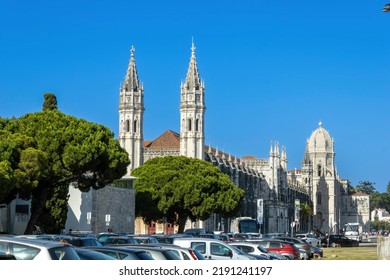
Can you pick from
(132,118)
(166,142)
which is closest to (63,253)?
(132,118)

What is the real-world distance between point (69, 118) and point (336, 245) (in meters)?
37.5

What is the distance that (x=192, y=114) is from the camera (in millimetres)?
113875

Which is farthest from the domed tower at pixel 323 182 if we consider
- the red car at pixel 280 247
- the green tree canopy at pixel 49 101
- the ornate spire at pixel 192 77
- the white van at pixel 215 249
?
the white van at pixel 215 249

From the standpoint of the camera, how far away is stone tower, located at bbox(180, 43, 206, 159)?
366 ft

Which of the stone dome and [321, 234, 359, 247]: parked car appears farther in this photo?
the stone dome

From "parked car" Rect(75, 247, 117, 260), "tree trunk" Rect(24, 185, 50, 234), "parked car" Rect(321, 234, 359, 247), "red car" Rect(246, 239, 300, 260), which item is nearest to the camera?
"parked car" Rect(75, 247, 117, 260)

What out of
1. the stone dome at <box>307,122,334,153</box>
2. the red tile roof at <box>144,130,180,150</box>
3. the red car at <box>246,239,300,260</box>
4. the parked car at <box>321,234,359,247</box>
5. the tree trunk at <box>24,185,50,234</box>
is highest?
the stone dome at <box>307,122,334,153</box>

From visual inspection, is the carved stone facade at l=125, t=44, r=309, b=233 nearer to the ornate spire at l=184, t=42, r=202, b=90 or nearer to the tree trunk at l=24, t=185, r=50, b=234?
the ornate spire at l=184, t=42, r=202, b=90

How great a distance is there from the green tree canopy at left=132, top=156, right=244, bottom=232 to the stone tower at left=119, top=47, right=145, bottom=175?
22591 millimetres

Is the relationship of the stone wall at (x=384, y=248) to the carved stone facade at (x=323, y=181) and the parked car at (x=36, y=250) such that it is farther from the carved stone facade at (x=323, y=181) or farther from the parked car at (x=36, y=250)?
the carved stone facade at (x=323, y=181)

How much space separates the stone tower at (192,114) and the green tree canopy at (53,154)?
55.7 metres

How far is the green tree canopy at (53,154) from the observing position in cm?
4828

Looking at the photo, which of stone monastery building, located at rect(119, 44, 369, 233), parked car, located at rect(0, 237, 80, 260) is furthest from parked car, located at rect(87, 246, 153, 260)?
stone monastery building, located at rect(119, 44, 369, 233)
